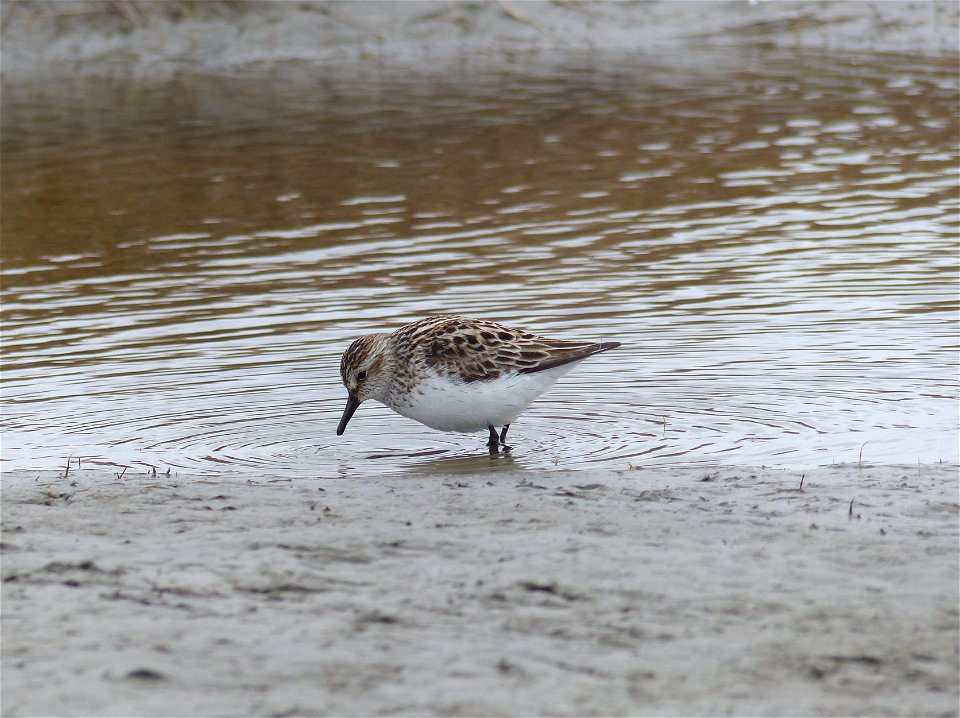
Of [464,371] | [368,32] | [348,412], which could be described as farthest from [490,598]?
[368,32]

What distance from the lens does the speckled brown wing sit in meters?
9.51

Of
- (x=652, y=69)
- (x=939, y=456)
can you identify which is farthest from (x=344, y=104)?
(x=939, y=456)

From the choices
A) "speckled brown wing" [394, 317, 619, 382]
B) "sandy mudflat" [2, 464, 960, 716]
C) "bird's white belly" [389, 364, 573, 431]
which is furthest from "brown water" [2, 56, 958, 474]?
"sandy mudflat" [2, 464, 960, 716]

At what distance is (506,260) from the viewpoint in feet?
51.0

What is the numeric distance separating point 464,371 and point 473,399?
219 millimetres

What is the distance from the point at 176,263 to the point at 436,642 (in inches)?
451

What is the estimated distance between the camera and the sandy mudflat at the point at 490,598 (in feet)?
16.6

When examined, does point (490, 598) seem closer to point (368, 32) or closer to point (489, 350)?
point (489, 350)

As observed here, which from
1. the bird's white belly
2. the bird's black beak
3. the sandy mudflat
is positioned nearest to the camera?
the sandy mudflat

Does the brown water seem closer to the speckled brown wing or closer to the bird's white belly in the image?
the bird's white belly

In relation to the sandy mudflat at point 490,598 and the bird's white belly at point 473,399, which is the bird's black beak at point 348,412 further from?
the sandy mudflat at point 490,598

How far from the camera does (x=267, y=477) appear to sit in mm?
8859

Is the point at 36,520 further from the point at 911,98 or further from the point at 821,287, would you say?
the point at 911,98

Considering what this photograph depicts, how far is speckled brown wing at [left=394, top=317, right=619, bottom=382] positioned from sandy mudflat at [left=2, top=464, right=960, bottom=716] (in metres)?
1.40
